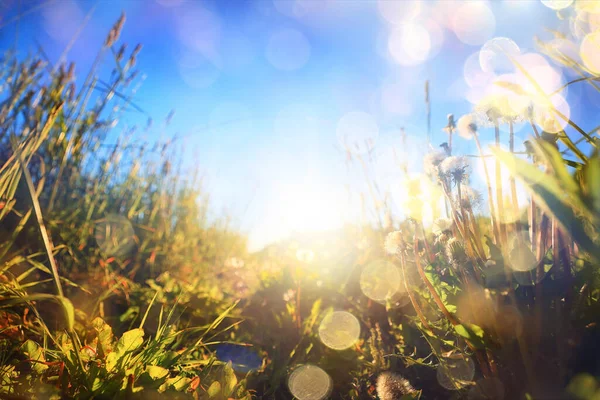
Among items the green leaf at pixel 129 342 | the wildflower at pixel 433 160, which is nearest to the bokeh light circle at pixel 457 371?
the wildflower at pixel 433 160

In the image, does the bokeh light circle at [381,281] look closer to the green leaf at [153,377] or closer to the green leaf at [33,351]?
the green leaf at [153,377]

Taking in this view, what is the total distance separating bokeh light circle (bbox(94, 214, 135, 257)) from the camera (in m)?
1.99

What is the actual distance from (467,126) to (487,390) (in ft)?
2.39

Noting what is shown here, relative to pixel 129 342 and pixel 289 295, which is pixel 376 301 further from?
pixel 129 342

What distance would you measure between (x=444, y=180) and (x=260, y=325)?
42.5 inches

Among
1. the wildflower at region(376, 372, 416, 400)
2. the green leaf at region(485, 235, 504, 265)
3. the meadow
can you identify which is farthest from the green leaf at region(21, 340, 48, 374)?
the green leaf at region(485, 235, 504, 265)

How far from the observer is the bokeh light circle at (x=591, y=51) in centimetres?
83

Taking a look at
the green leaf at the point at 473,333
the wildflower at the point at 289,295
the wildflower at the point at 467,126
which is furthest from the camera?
the wildflower at the point at 289,295

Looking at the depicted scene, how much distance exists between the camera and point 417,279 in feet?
4.13

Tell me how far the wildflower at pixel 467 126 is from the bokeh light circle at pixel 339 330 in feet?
2.79

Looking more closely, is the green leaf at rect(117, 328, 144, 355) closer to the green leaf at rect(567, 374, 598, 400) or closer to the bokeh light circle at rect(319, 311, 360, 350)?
the bokeh light circle at rect(319, 311, 360, 350)

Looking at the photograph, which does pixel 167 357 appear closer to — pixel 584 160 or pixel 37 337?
pixel 37 337

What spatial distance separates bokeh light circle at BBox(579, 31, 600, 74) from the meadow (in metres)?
0.02

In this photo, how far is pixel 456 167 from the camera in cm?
89
